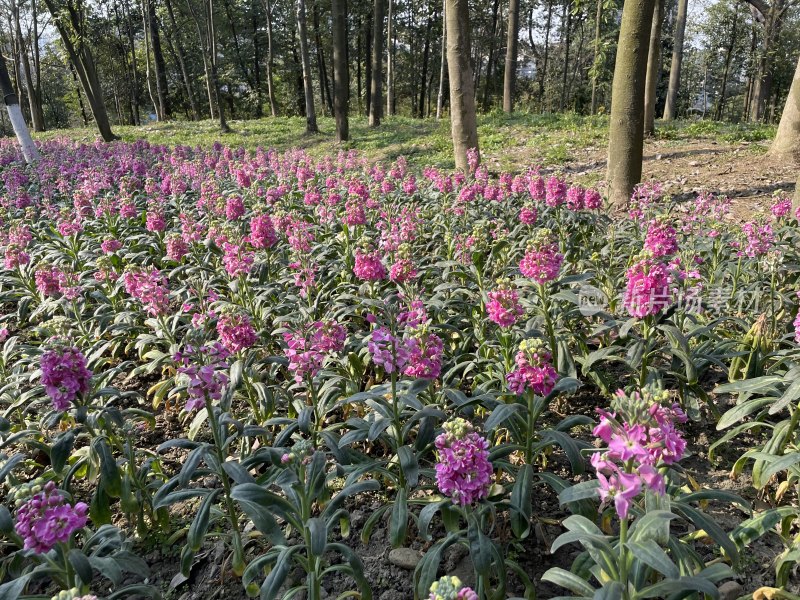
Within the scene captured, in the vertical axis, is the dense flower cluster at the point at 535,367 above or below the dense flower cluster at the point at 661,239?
below

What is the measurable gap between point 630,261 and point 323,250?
117 inches

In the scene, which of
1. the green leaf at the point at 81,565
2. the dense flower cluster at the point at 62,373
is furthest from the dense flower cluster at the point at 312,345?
the green leaf at the point at 81,565

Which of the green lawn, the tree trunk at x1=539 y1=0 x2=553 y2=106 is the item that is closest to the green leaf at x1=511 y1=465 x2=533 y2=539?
the green lawn

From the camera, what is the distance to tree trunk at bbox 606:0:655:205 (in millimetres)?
6617

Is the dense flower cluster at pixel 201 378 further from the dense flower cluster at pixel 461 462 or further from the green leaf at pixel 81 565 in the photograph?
the dense flower cluster at pixel 461 462

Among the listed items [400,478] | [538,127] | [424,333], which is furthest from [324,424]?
[538,127]

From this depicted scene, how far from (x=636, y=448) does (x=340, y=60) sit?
15072 mm

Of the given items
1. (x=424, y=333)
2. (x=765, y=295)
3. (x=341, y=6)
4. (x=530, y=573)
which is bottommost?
(x=530, y=573)

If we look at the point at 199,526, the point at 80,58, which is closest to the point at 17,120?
the point at 80,58

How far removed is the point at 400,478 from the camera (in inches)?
109

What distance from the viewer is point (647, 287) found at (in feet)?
9.15

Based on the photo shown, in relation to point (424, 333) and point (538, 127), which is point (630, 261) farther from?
point (538, 127)

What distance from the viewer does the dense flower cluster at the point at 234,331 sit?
9.71ft

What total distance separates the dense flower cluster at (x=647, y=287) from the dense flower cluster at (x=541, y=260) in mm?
505
